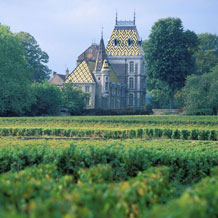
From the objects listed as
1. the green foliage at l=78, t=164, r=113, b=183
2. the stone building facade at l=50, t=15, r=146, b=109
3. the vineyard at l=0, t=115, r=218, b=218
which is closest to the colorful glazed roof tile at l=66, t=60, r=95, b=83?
the stone building facade at l=50, t=15, r=146, b=109

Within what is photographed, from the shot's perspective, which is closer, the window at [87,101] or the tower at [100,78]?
the window at [87,101]

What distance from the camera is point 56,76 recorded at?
69.0 meters

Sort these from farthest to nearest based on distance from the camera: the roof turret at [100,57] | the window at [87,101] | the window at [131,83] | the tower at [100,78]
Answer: the window at [131,83]
the roof turret at [100,57]
the tower at [100,78]
the window at [87,101]

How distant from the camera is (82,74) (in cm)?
5734

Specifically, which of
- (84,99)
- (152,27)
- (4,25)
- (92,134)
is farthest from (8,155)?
(152,27)

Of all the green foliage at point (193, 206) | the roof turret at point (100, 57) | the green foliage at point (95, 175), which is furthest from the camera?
the roof turret at point (100, 57)

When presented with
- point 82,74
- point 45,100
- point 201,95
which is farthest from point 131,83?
point 45,100

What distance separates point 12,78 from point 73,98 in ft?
40.3

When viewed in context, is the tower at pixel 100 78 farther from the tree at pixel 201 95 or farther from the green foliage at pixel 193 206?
the green foliage at pixel 193 206

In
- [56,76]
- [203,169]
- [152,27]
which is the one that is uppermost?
[152,27]

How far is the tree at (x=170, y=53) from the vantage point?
2137 inches

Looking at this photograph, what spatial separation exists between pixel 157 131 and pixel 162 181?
16.3 m

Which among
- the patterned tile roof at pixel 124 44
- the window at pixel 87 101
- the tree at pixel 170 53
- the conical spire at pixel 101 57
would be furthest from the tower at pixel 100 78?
the patterned tile roof at pixel 124 44

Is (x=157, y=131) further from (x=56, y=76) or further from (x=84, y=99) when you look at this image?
(x=56, y=76)
